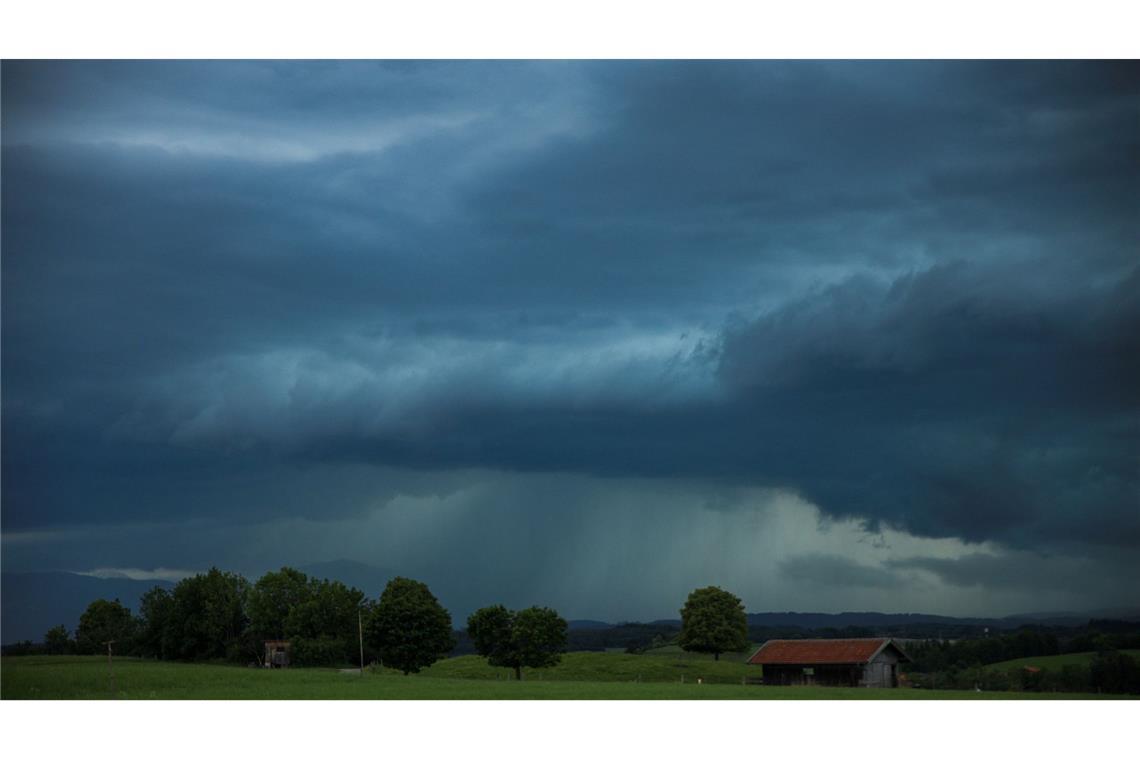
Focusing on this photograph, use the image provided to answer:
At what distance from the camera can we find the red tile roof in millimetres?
35094

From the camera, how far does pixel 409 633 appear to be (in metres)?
47.5

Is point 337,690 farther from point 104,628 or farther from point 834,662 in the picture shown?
point 104,628

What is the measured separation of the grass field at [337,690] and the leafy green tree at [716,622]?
1436cm

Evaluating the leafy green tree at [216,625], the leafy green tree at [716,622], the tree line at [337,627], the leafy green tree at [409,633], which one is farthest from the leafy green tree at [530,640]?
the leafy green tree at [216,625]

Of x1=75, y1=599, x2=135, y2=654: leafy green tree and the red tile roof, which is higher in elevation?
x1=75, y1=599, x2=135, y2=654: leafy green tree

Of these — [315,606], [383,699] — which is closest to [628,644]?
[315,606]

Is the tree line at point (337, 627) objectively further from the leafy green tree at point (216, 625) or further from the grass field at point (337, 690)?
the grass field at point (337, 690)

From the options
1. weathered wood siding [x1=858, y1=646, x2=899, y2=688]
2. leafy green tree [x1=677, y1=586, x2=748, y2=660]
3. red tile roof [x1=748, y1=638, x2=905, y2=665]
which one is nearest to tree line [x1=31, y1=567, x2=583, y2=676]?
leafy green tree [x1=677, y1=586, x2=748, y2=660]

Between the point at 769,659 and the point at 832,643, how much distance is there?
2352 millimetres

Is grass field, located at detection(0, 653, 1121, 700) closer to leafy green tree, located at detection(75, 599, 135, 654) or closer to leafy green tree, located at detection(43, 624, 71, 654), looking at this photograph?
leafy green tree, located at detection(43, 624, 71, 654)

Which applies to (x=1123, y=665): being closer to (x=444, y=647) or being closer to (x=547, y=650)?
(x=547, y=650)

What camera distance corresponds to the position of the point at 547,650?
45.2m

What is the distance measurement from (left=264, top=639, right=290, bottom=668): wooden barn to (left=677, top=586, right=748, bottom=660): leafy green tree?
59.1 ft

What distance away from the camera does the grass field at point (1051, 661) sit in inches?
1194
